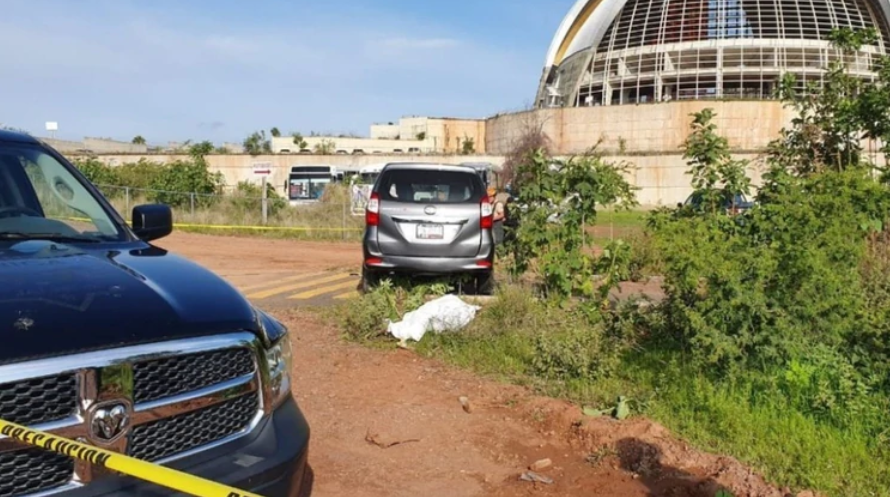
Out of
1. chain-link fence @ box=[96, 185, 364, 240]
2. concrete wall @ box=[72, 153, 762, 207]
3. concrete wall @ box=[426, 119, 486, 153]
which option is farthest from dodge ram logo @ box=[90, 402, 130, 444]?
concrete wall @ box=[426, 119, 486, 153]

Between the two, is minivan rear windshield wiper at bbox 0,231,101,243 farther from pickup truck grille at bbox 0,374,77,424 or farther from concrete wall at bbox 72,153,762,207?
concrete wall at bbox 72,153,762,207

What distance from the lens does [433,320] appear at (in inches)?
335

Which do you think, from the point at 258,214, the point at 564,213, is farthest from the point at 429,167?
the point at 258,214

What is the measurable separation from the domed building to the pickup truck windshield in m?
58.0

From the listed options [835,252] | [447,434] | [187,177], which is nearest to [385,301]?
[447,434]

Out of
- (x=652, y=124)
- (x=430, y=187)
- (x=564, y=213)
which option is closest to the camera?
(x=564, y=213)

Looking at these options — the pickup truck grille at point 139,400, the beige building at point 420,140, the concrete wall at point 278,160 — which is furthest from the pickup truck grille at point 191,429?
the beige building at point 420,140

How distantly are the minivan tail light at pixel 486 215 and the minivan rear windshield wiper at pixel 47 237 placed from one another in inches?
252

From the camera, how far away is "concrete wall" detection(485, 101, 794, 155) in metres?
53.9

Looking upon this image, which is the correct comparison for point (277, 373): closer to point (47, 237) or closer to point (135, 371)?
point (135, 371)

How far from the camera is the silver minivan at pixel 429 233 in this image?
9938mm

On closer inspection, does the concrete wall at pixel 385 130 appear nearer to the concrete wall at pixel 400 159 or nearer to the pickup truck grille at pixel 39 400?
the concrete wall at pixel 400 159

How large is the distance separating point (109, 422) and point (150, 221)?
6.98 ft

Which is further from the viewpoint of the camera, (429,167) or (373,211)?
(429,167)
